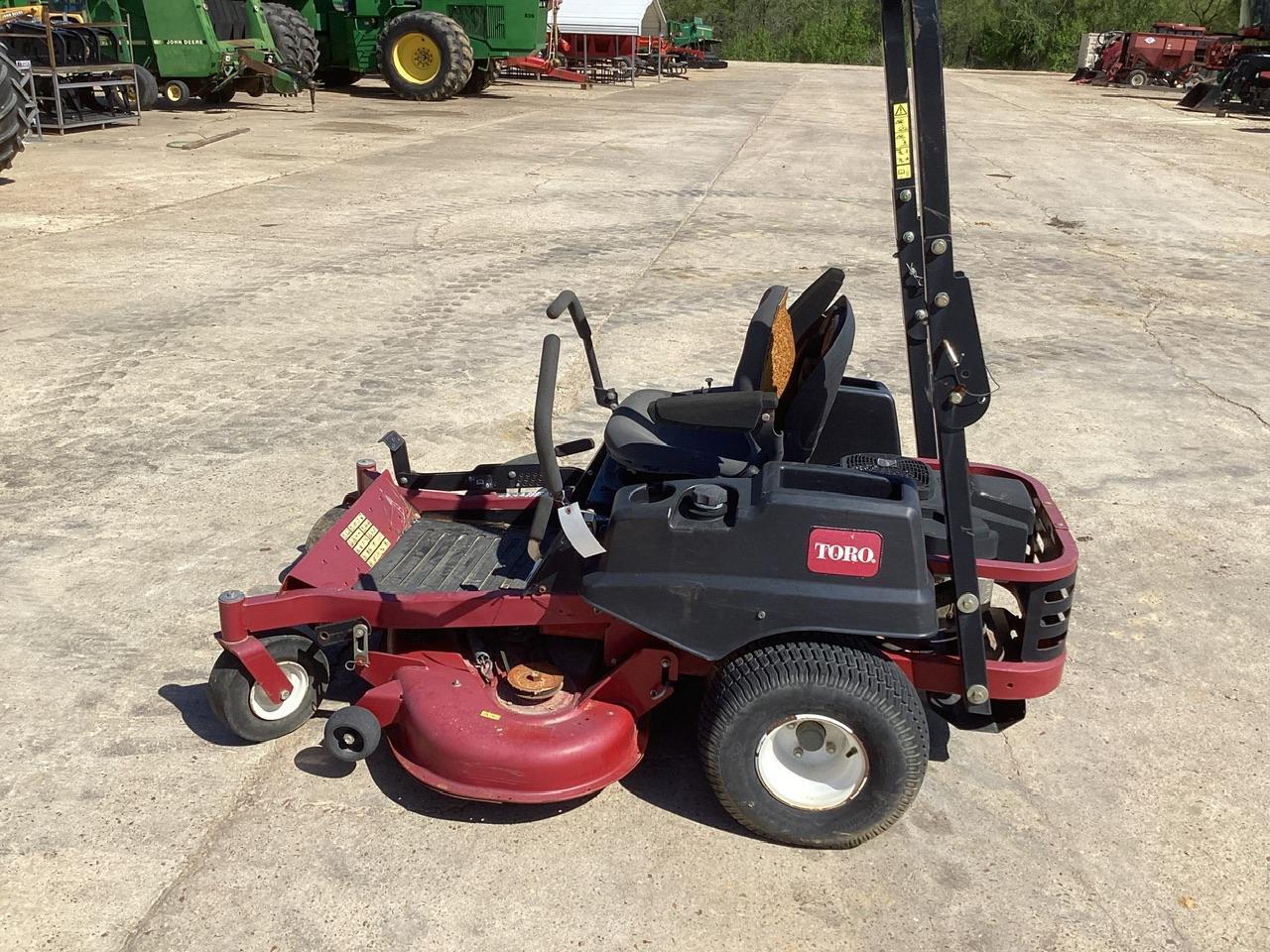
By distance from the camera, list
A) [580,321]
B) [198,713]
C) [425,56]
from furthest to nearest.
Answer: [425,56], [580,321], [198,713]

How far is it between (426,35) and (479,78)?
232 centimetres

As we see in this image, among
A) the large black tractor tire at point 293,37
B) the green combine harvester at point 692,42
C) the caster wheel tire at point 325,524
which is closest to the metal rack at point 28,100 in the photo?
the large black tractor tire at point 293,37

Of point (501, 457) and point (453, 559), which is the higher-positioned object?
point (453, 559)

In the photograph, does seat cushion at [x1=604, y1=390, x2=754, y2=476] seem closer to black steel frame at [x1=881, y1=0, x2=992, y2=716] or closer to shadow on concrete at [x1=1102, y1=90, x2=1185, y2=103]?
black steel frame at [x1=881, y1=0, x2=992, y2=716]

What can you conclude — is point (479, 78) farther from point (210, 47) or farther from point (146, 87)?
point (146, 87)

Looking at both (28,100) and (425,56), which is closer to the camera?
(28,100)

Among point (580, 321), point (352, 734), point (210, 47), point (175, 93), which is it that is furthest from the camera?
point (175, 93)

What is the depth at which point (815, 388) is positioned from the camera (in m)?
3.02

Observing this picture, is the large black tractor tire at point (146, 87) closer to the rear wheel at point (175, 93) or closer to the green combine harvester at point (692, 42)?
the rear wheel at point (175, 93)

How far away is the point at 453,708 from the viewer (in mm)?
2900

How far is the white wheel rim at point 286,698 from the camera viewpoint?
3115 mm

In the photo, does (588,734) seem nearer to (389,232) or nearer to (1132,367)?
(1132,367)

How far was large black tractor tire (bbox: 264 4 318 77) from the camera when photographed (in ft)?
60.3

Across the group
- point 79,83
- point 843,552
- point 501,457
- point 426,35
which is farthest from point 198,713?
point 426,35
